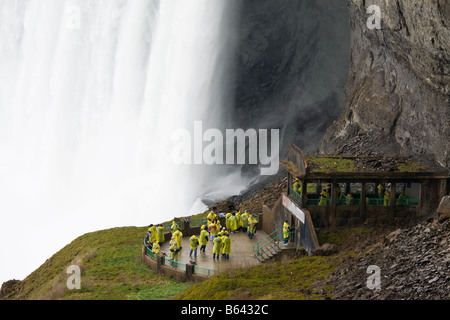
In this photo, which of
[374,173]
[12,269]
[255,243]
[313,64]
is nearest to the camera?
[374,173]

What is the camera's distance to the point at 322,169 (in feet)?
77.5

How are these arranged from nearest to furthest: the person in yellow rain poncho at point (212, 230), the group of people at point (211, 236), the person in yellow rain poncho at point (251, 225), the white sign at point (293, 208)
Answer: the group of people at point (211, 236)
the white sign at point (293, 208)
the person in yellow rain poncho at point (212, 230)
the person in yellow rain poncho at point (251, 225)

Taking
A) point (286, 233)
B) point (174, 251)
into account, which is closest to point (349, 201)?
point (286, 233)

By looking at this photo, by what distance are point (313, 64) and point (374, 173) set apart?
2219cm

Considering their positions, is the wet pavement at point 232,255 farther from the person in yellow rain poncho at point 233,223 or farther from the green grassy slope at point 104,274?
the green grassy slope at point 104,274

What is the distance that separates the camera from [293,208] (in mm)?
24406

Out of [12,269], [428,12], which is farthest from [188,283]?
[12,269]

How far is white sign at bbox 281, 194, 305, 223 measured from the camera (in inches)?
924

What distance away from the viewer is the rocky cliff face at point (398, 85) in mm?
24375

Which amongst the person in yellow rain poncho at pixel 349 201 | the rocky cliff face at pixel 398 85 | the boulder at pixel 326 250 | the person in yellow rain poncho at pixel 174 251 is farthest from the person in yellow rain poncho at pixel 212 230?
the rocky cliff face at pixel 398 85

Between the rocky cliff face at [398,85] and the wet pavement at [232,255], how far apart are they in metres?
7.95

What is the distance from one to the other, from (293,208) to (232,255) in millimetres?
2692

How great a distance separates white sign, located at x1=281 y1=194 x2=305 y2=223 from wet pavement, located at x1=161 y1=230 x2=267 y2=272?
170cm
